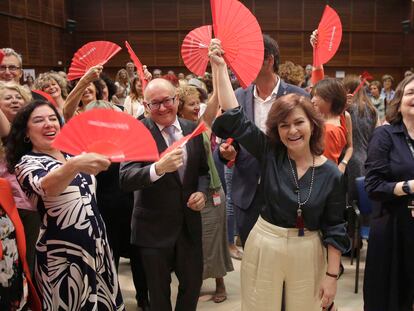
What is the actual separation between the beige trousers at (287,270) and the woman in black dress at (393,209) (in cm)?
57

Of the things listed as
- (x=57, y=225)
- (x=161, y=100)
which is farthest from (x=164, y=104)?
(x=57, y=225)

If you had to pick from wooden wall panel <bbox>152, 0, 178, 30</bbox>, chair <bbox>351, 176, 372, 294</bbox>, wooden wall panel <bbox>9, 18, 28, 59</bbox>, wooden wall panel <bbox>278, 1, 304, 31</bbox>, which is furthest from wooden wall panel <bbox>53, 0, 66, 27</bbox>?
chair <bbox>351, 176, 372, 294</bbox>

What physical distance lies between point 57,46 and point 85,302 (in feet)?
35.9

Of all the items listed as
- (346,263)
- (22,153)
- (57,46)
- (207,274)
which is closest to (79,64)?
(22,153)

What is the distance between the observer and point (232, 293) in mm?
3180

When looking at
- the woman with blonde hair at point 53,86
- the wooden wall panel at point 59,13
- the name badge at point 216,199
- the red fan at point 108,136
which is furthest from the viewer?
the wooden wall panel at point 59,13

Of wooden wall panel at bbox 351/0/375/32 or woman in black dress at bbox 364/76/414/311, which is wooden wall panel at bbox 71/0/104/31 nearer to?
wooden wall panel at bbox 351/0/375/32

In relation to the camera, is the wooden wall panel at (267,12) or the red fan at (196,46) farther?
the wooden wall panel at (267,12)

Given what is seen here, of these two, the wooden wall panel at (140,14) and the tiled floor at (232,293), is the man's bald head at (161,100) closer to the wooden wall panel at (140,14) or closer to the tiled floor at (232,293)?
the tiled floor at (232,293)

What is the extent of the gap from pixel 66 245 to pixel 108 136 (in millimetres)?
590

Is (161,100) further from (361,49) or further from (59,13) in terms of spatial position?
(361,49)

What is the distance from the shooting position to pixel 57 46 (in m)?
11.5

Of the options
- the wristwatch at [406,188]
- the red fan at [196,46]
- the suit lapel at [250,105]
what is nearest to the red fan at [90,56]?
the red fan at [196,46]

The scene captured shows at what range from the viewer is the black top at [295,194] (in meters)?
1.70
